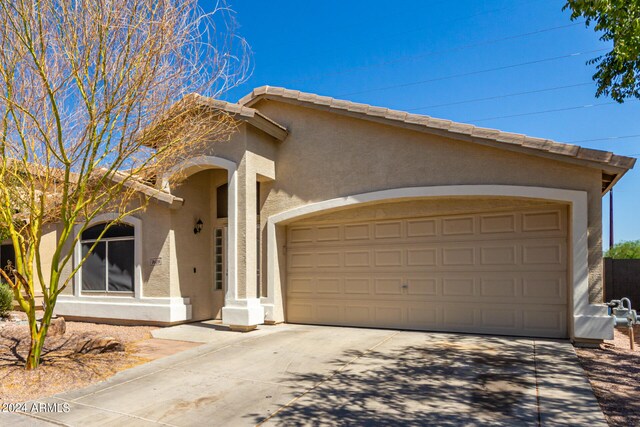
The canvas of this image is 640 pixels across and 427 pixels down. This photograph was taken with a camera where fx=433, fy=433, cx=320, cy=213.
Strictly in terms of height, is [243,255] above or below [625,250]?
above

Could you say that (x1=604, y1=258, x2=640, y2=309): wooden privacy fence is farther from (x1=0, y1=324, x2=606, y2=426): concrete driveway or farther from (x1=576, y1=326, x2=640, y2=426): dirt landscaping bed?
(x1=0, y1=324, x2=606, y2=426): concrete driveway

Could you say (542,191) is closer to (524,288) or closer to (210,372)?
(524,288)

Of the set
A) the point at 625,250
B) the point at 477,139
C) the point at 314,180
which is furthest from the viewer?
the point at 625,250

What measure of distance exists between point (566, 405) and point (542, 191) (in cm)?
440

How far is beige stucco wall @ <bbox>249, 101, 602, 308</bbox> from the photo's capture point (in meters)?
8.28

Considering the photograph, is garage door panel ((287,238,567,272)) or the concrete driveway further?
garage door panel ((287,238,567,272))

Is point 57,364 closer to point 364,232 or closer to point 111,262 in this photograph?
point 111,262

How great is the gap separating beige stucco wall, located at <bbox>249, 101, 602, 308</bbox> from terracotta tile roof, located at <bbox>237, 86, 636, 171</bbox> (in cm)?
30

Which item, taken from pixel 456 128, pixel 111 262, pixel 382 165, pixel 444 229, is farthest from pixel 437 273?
pixel 111 262

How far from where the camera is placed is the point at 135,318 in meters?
11.2

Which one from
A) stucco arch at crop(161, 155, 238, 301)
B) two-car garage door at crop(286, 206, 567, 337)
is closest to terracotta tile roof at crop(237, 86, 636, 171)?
two-car garage door at crop(286, 206, 567, 337)

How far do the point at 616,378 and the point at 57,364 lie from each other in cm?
856

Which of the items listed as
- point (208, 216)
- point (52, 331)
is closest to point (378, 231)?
point (208, 216)

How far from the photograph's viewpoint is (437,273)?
31.7 feet
